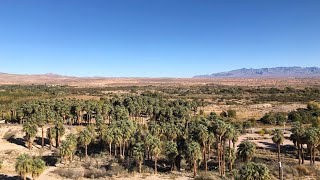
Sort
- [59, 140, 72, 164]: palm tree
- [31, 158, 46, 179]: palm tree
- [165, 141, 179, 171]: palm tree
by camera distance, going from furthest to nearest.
Answer: [59, 140, 72, 164]: palm tree
[165, 141, 179, 171]: palm tree
[31, 158, 46, 179]: palm tree

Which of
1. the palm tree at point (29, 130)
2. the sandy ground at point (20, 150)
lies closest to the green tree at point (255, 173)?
the sandy ground at point (20, 150)

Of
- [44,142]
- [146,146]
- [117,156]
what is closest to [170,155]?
[146,146]

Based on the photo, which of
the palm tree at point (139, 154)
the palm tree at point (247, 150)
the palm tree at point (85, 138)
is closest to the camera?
the palm tree at point (247, 150)

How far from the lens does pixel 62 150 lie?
5316 cm

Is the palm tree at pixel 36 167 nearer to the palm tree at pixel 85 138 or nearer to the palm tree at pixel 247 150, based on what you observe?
the palm tree at pixel 85 138

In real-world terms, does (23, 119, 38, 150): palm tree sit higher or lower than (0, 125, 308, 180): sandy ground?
higher

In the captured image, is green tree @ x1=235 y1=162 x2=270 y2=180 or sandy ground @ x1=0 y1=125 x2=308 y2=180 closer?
green tree @ x1=235 y1=162 x2=270 y2=180

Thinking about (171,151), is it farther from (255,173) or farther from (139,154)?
(255,173)

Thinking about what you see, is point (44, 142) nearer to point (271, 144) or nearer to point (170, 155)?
point (170, 155)

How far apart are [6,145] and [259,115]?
80.3 meters

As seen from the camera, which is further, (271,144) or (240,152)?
(271,144)

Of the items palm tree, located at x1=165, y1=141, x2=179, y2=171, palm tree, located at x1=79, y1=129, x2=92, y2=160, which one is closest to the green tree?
palm tree, located at x1=165, y1=141, x2=179, y2=171

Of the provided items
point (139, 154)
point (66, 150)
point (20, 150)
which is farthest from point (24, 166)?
point (20, 150)

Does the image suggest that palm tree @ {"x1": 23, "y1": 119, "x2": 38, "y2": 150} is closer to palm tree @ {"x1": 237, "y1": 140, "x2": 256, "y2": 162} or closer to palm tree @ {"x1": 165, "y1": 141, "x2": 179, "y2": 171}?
palm tree @ {"x1": 165, "y1": 141, "x2": 179, "y2": 171}
